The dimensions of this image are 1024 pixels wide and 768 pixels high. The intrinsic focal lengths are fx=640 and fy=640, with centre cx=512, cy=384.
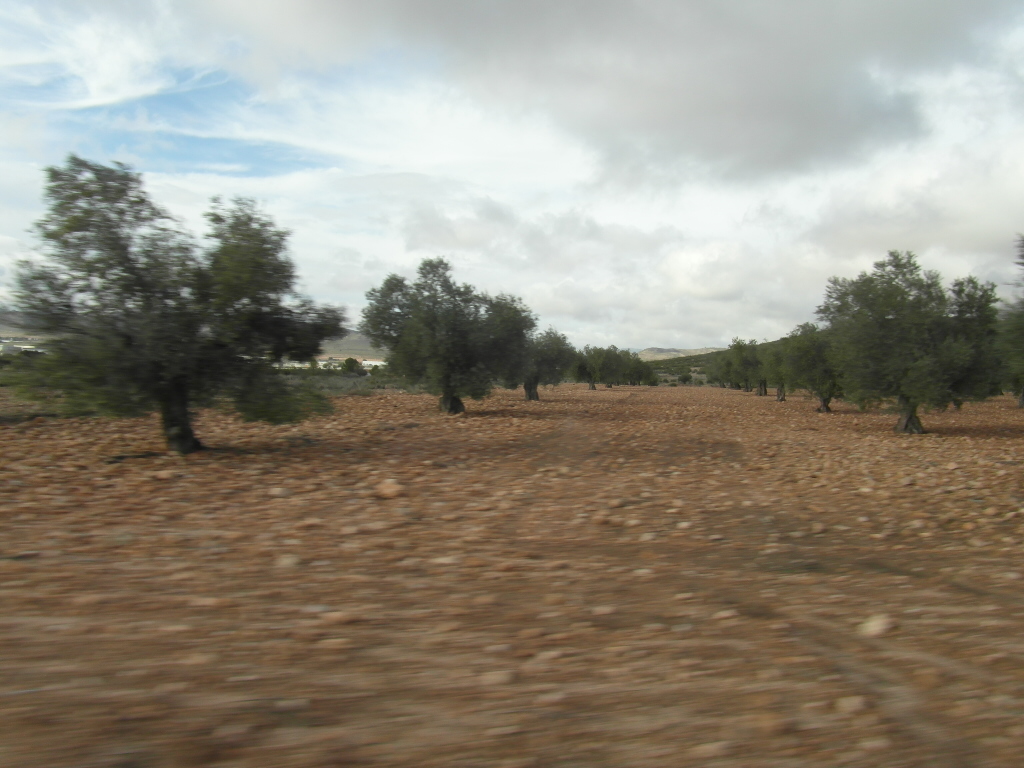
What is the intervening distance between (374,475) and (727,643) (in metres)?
6.70

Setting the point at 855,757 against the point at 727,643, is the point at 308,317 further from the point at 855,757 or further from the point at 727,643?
the point at 855,757

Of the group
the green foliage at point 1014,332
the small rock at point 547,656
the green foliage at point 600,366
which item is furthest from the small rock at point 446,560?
the green foliage at point 600,366

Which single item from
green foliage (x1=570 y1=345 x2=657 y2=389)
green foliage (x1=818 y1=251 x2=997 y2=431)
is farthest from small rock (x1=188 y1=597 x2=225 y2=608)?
green foliage (x1=570 y1=345 x2=657 y2=389)

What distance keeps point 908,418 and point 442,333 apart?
1576cm

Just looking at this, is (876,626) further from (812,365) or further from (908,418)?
(812,365)

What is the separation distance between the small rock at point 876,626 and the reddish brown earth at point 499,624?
2 centimetres

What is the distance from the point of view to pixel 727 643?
381 cm

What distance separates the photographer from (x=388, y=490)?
812 centimetres

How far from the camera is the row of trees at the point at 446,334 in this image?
857 inches

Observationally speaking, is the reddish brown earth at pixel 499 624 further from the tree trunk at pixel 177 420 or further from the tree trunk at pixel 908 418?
the tree trunk at pixel 908 418

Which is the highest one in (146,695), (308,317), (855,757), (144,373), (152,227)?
(152,227)

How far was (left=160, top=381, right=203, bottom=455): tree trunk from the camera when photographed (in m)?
10.3

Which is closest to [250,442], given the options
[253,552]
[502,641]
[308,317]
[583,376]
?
[308,317]

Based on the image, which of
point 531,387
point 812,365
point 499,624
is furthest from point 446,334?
point 812,365
